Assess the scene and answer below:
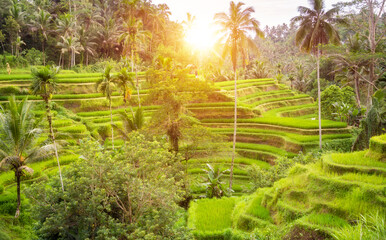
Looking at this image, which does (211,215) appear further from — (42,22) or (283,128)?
(42,22)

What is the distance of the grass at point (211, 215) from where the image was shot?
12.3m

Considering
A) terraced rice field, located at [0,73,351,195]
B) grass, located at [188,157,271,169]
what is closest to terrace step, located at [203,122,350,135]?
terraced rice field, located at [0,73,351,195]

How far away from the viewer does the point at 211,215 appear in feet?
43.7

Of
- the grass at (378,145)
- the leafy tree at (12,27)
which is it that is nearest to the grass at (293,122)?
the grass at (378,145)

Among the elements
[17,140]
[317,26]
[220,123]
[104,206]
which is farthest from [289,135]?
[17,140]

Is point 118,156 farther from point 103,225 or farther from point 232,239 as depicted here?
point 232,239

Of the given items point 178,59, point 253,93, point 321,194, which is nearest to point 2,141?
point 321,194

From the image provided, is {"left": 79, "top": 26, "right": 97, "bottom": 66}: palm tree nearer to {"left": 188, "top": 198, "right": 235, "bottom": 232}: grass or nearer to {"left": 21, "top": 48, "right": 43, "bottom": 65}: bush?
{"left": 21, "top": 48, "right": 43, "bottom": 65}: bush

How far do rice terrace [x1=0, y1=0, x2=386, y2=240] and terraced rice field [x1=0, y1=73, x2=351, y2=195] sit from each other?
127 mm

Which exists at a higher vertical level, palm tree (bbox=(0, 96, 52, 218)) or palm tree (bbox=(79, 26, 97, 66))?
palm tree (bbox=(79, 26, 97, 66))

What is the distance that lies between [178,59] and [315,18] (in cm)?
2896

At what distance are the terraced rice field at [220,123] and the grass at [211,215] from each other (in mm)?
5494

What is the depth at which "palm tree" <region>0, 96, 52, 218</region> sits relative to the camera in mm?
15266

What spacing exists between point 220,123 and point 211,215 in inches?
708
